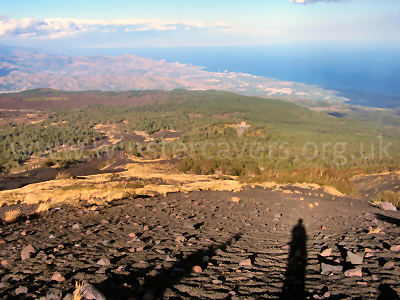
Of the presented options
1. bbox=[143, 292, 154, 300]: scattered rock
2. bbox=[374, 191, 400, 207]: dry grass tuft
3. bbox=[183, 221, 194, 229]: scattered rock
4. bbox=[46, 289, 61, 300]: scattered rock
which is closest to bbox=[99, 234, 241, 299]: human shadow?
bbox=[143, 292, 154, 300]: scattered rock

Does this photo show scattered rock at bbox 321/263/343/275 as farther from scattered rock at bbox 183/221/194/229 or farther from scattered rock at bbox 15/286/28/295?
scattered rock at bbox 15/286/28/295

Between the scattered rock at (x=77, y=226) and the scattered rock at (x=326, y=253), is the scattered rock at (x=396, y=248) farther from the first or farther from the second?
the scattered rock at (x=77, y=226)

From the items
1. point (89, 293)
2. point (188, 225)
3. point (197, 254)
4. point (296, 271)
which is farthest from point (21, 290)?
point (188, 225)

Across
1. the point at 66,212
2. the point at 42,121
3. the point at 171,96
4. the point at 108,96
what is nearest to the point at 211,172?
the point at 66,212

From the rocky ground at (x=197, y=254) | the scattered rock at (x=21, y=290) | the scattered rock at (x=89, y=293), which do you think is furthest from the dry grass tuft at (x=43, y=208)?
the scattered rock at (x=89, y=293)

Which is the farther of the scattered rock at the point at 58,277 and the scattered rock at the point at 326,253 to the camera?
the scattered rock at the point at 326,253

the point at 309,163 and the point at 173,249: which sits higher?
the point at 173,249

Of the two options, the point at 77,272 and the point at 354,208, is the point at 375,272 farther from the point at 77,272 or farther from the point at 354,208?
Result: the point at 354,208
